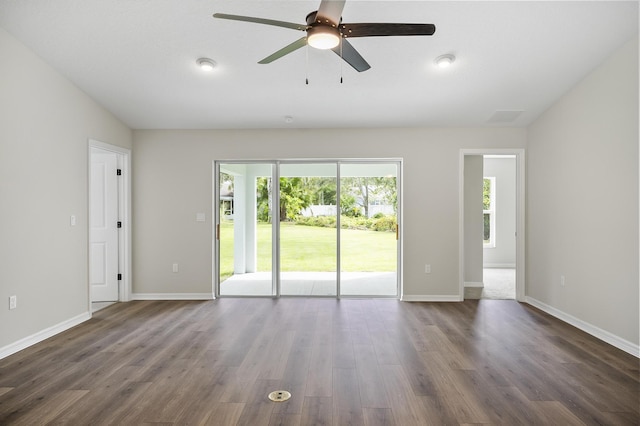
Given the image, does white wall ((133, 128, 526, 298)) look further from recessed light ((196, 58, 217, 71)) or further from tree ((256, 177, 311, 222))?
recessed light ((196, 58, 217, 71))

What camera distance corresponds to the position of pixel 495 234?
8.29 meters

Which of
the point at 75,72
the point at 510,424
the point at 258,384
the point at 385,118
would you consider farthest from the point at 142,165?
the point at 510,424

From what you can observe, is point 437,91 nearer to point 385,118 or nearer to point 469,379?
point 385,118

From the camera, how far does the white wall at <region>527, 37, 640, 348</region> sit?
10.8 ft

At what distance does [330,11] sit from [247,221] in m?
3.69

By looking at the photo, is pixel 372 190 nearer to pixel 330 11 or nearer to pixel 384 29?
pixel 384 29

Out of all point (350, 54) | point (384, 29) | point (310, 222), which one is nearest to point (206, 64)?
point (350, 54)

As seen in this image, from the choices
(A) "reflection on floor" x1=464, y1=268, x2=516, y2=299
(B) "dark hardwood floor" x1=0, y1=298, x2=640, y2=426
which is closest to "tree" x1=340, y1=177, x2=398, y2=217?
(B) "dark hardwood floor" x1=0, y1=298, x2=640, y2=426

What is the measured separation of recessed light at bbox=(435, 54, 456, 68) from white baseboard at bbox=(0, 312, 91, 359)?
480 centimetres

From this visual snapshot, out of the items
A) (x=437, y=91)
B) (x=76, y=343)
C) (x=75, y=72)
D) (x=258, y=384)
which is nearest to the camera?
(x=258, y=384)

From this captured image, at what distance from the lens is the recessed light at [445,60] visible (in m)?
3.53

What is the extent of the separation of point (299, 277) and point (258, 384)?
2.76 metres

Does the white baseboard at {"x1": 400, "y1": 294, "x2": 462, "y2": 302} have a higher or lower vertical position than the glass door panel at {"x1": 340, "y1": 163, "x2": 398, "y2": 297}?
lower

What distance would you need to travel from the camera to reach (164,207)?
5.19 m
